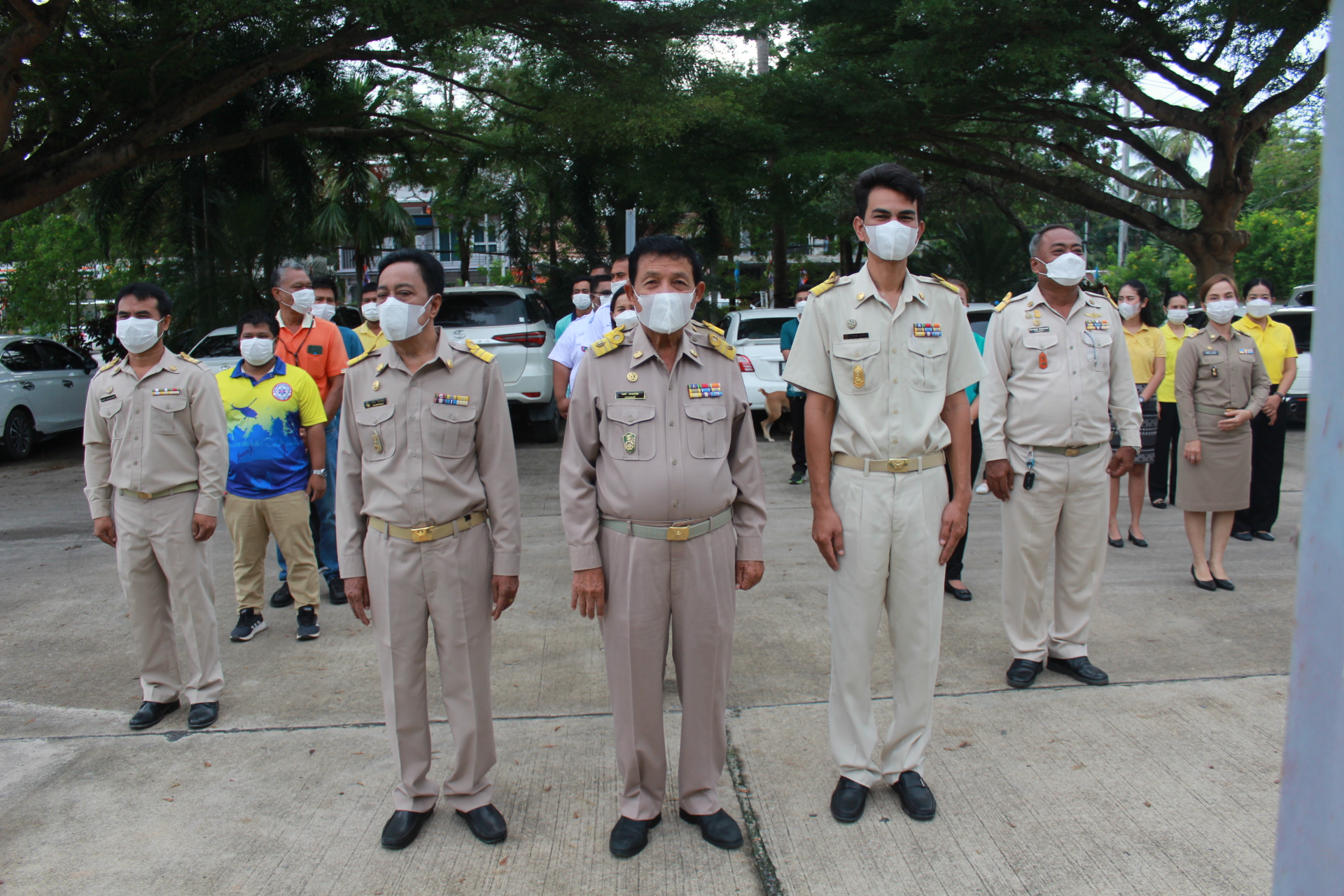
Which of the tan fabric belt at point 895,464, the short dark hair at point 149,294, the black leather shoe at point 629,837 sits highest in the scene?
the short dark hair at point 149,294

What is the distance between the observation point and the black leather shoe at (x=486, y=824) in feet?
10.1

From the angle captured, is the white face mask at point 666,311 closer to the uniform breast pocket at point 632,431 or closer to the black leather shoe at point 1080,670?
the uniform breast pocket at point 632,431

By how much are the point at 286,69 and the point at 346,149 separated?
4581mm

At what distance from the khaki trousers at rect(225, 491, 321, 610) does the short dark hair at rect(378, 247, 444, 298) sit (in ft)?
7.54

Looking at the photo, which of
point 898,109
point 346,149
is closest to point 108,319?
point 346,149

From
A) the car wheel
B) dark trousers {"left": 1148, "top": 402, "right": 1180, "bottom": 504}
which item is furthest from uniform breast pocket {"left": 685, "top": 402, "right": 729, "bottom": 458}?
the car wheel

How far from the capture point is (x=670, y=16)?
1184 centimetres

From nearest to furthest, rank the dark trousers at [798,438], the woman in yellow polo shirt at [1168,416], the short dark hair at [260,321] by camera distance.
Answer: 1. the short dark hair at [260,321]
2. the woman in yellow polo shirt at [1168,416]
3. the dark trousers at [798,438]

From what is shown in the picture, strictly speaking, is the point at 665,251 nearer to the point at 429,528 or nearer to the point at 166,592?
the point at 429,528

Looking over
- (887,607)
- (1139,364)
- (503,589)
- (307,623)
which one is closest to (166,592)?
(307,623)

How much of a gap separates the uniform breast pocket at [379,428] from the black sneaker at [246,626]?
8.35 ft

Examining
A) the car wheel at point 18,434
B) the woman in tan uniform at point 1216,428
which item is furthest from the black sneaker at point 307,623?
the car wheel at point 18,434

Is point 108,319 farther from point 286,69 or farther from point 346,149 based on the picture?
point 286,69

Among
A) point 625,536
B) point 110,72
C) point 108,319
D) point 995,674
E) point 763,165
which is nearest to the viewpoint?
point 625,536
